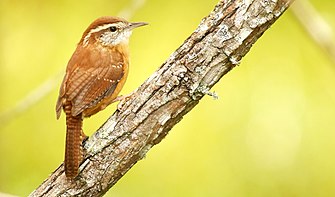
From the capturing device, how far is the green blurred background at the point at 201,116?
22.0 ft

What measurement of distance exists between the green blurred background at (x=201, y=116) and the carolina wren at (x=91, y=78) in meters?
2.24

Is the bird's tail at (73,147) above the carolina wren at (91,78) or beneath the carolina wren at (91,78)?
beneath

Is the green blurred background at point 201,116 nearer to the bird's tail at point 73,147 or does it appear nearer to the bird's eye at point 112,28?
the bird's eye at point 112,28

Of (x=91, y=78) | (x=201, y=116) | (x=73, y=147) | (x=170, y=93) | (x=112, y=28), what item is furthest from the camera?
(x=201, y=116)

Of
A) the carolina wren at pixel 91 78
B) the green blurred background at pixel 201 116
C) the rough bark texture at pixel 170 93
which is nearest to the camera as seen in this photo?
the rough bark texture at pixel 170 93

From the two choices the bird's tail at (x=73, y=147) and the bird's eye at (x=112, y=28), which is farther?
the bird's eye at (x=112, y=28)

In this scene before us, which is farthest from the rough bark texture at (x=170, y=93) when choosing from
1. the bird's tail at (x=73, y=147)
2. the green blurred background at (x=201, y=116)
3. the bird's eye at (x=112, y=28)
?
the green blurred background at (x=201, y=116)

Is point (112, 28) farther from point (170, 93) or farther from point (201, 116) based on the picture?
point (201, 116)

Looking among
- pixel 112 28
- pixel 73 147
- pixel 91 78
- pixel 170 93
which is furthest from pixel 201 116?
pixel 170 93

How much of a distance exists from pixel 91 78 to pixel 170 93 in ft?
1.91

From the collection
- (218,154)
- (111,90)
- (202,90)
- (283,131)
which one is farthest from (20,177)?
(202,90)

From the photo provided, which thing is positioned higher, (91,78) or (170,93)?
(91,78)

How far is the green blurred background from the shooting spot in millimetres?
6719

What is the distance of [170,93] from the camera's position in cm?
362
